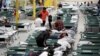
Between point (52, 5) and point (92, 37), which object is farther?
point (52, 5)

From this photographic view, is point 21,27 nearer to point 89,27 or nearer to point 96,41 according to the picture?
point 89,27

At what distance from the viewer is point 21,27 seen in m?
21.0

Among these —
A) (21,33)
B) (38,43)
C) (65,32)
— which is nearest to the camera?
(38,43)

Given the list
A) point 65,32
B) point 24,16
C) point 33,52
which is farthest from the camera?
point 24,16

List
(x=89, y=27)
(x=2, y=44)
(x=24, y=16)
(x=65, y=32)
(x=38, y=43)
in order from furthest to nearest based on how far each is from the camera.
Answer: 1. (x=24, y=16)
2. (x=89, y=27)
3. (x=2, y=44)
4. (x=65, y=32)
5. (x=38, y=43)

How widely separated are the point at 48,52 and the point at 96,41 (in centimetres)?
324

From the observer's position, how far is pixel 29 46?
1402cm

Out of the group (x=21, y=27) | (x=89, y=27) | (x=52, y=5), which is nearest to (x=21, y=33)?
(x=21, y=27)

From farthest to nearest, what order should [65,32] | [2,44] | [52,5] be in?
[52,5]
[2,44]
[65,32]

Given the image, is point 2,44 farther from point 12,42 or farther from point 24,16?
point 24,16

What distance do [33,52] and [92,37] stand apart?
444cm

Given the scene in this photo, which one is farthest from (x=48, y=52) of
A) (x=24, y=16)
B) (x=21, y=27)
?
(x=24, y=16)

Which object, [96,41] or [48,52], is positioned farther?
[96,41]

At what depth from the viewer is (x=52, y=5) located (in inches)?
1346
